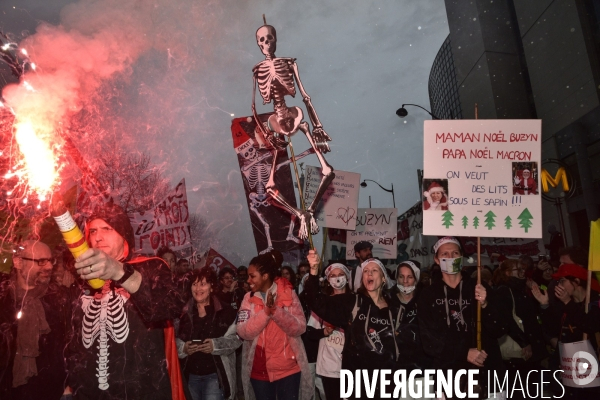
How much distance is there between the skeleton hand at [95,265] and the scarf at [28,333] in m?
2.06

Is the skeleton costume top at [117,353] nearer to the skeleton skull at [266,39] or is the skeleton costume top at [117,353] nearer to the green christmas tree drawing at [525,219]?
the green christmas tree drawing at [525,219]

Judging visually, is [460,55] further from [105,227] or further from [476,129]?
[105,227]

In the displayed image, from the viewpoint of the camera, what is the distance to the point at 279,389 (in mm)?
5012

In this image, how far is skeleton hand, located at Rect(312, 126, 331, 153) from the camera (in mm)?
7641

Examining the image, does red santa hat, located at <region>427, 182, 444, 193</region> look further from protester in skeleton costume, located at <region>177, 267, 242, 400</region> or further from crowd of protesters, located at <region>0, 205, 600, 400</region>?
protester in skeleton costume, located at <region>177, 267, 242, 400</region>

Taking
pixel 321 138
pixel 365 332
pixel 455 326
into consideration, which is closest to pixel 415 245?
pixel 321 138

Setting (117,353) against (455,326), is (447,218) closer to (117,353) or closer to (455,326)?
(455,326)

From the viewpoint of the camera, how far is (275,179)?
8633 millimetres

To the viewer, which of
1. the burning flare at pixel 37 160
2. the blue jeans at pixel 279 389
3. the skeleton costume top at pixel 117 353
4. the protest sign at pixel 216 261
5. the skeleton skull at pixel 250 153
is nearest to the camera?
the burning flare at pixel 37 160

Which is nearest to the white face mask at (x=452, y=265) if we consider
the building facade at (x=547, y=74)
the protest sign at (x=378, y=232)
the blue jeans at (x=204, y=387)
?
the blue jeans at (x=204, y=387)

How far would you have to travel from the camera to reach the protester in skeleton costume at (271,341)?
16.5 feet

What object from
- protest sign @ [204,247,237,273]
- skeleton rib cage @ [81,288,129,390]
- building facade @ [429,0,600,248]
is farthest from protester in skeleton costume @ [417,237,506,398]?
building facade @ [429,0,600,248]

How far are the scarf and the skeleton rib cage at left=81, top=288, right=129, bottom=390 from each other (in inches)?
45.7

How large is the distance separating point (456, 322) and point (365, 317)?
37.4 inches
